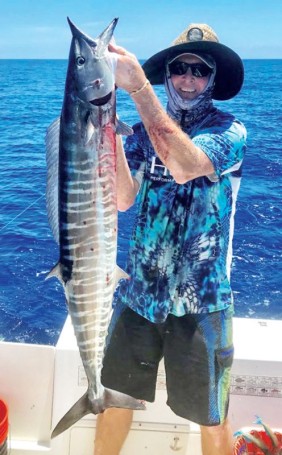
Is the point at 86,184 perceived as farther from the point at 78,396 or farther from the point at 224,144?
the point at 78,396

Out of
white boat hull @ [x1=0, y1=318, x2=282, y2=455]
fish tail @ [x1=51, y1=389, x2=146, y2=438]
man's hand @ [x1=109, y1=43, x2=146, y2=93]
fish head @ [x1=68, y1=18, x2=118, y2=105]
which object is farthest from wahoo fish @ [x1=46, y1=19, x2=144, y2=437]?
white boat hull @ [x1=0, y1=318, x2=282, y2=455]

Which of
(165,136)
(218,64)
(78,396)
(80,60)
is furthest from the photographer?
(78,396)

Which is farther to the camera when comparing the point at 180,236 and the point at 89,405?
the point at 180,236

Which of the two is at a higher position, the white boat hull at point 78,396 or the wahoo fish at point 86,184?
the wahoo fish at point 86,184

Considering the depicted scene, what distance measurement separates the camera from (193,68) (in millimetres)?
2766

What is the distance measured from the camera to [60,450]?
3561mm

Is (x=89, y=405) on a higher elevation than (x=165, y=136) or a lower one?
lower

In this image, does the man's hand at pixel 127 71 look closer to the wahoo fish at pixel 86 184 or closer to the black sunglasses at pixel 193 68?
the wahoo fish at pixel 86 184

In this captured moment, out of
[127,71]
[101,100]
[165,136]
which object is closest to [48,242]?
[165,136]

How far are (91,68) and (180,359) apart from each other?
5.85 ft

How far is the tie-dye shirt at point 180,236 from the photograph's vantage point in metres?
2.78

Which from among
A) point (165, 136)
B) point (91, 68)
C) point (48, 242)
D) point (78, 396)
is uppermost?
point (91, 68)

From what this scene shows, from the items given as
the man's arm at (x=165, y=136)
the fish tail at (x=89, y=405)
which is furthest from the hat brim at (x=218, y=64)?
the fish tail at (x=89, y=405)

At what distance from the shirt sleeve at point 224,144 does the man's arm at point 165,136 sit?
6 centimetres
